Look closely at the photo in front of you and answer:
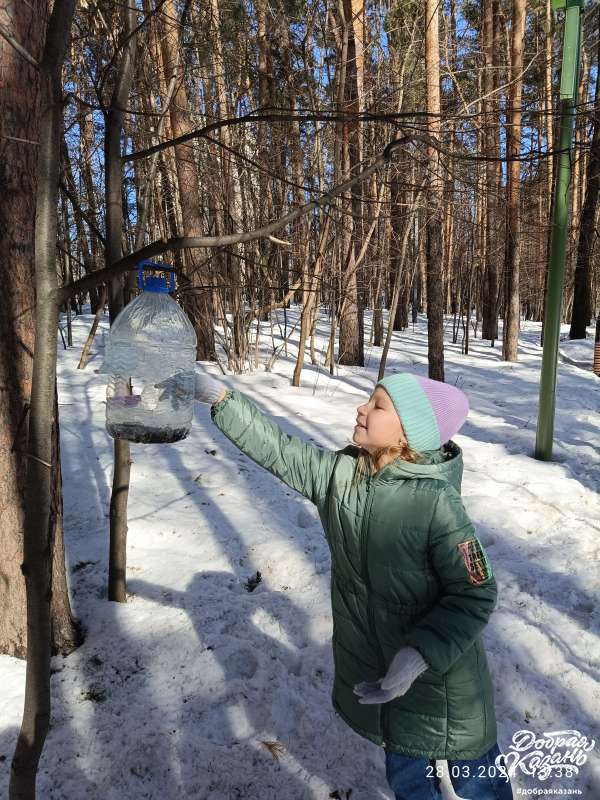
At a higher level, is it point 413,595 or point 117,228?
point 117,228

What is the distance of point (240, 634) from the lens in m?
2.60

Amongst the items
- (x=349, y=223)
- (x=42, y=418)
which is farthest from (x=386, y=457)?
(x=349, y=223)

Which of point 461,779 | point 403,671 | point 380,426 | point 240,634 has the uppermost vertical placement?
point 380,426

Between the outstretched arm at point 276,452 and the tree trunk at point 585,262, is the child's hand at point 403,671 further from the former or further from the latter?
the tree trunk at point 585,262

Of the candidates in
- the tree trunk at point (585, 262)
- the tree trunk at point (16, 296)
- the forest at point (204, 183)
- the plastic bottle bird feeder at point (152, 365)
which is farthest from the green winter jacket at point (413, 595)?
the tree trunk at point (585, 262)

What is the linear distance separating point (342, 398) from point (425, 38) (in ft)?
16.8

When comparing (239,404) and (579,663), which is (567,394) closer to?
(579,663)

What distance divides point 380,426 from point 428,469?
182mm

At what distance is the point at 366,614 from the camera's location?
5.09 ft

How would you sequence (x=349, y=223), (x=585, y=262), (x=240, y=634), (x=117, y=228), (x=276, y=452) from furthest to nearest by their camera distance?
(x=585, y=262) < (x=349, y=223) < (x=240, y=634) < (x=117, y=228) < (x=276, y=452)

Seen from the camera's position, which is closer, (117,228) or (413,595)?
(413,595)

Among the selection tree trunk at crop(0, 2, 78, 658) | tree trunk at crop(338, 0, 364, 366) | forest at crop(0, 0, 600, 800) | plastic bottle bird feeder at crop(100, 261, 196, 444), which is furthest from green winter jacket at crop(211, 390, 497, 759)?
tree trunk at crop(338, 0, 364, 366)

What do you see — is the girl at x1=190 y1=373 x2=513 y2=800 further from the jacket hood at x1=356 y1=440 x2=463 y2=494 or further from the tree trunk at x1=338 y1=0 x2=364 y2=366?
the tree trunk at x1=338 y1=0 x2=364 y2=366

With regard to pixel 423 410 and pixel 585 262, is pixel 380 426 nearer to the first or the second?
pixel 423 410
